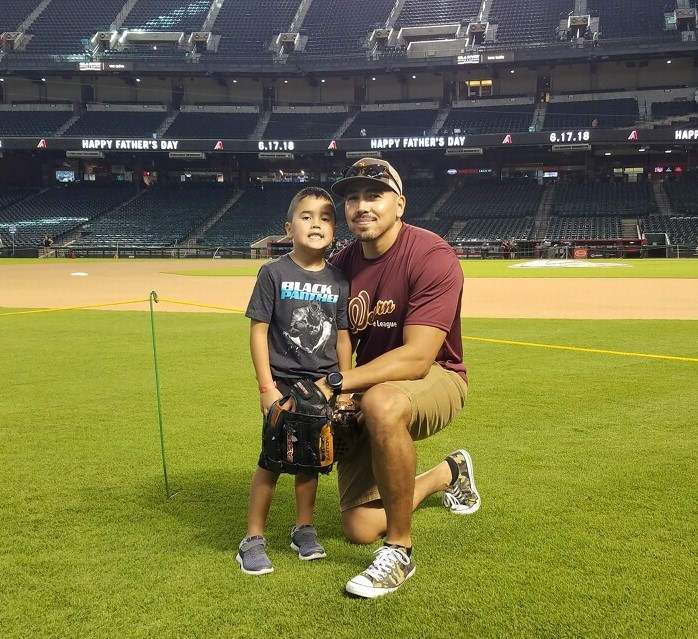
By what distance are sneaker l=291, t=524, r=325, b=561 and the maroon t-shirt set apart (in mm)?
956

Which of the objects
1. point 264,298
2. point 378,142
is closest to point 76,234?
point 378,142

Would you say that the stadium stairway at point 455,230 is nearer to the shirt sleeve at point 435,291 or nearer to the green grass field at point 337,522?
the green grass field at point 337,522

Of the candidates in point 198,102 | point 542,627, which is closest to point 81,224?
point 198,102

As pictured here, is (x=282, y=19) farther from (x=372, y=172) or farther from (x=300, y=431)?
(x=300, y=431)

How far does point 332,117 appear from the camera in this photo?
60.5 m

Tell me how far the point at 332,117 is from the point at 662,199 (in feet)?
88.5

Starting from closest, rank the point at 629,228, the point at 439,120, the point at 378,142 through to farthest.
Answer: the point at 629,228 < the point at 378,142 < the point at 439,120

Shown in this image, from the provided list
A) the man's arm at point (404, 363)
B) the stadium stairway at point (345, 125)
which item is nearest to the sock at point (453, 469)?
the man's arm at point (404, 363)

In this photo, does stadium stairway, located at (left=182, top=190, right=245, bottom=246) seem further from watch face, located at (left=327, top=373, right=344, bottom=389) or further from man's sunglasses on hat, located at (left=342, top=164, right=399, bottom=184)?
watch face, located at (left=327, top=373, right=344, bottom=389)

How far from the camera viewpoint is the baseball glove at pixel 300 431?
3.44 metres

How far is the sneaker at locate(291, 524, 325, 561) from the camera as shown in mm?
→ 3711

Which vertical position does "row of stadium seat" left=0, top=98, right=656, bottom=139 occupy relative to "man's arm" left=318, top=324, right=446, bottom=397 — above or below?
above

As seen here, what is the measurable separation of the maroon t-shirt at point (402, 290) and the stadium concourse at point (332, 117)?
4322 cm

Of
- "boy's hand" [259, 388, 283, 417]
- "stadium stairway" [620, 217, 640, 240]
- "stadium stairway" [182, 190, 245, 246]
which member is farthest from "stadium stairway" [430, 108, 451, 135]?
"boy's hand" [259, 388, 283, 417]
